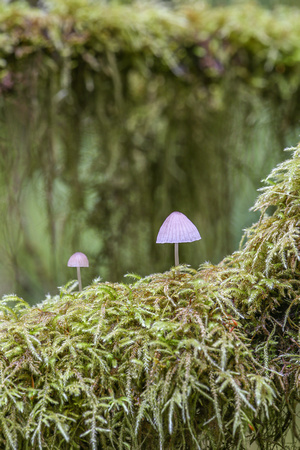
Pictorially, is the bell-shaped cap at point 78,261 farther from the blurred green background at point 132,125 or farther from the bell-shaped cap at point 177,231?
the blurred green background at point 132,125

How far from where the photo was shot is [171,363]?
21.0 inches

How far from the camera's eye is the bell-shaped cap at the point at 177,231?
0.64 metres

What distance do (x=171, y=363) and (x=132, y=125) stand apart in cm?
111

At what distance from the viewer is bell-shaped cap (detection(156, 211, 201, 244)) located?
64 centimetres

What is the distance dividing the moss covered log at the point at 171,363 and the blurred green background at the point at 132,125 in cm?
91

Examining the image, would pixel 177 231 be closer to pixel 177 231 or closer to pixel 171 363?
pixel 177 231

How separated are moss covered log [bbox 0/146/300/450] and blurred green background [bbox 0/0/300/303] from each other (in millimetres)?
912

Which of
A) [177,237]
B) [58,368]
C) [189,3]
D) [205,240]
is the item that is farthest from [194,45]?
[58,368]

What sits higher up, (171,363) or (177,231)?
(177,231)

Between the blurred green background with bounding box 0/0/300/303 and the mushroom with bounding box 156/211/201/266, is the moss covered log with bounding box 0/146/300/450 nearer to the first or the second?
the mushroom with bounding box 156/211/201/266

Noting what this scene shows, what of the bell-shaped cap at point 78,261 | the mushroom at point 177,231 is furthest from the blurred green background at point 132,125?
the mushroom at point 177,231

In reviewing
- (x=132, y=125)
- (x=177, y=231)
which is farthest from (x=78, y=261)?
(x=132, y=125)

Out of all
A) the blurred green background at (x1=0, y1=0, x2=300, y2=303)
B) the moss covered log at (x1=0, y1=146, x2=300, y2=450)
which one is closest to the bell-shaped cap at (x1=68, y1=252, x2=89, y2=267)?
the moss covered log at (x1=0, y1=146, x2=300, y2=450)

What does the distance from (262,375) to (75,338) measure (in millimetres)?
290
